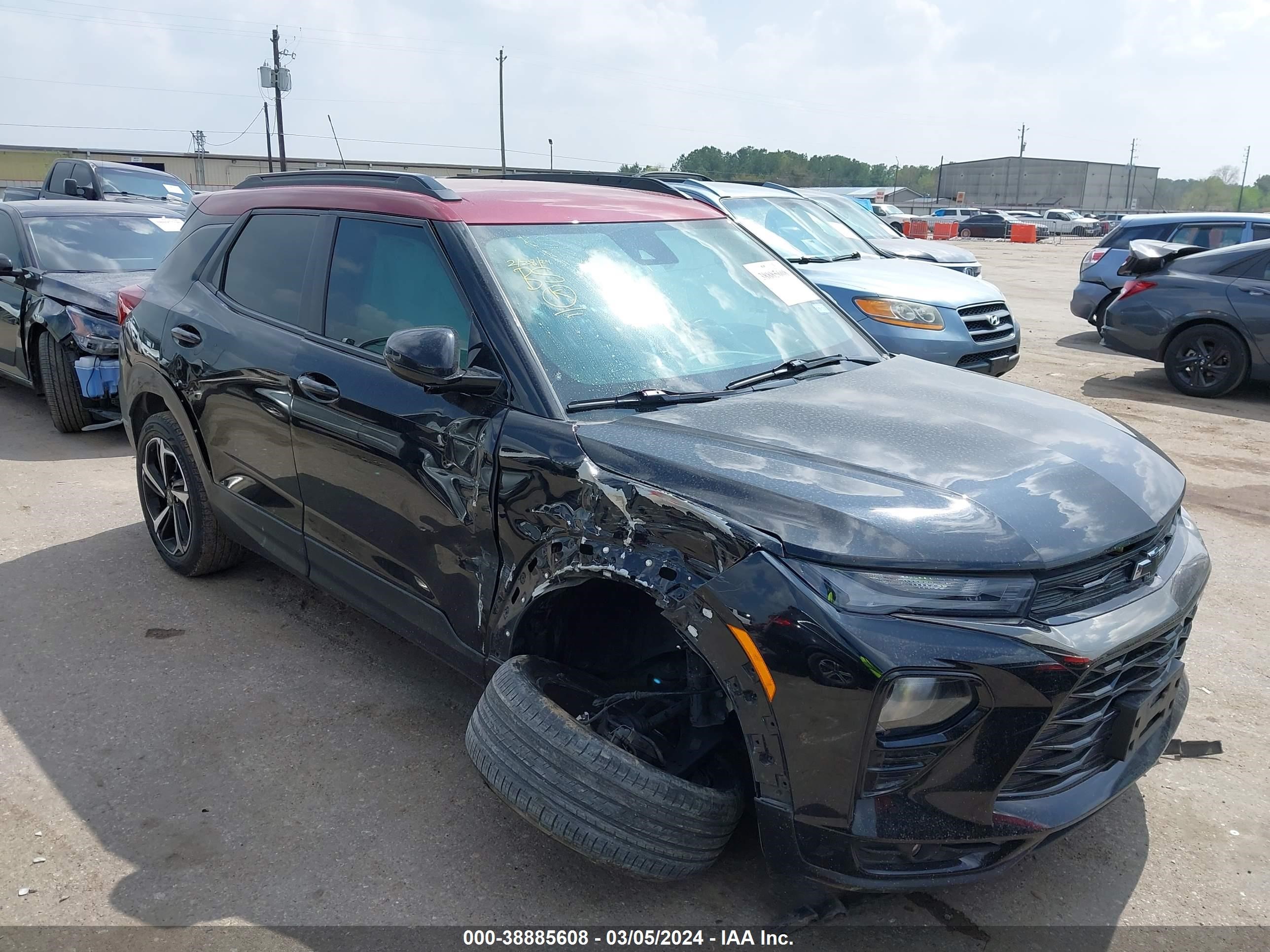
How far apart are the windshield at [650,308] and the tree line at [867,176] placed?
2848 inches

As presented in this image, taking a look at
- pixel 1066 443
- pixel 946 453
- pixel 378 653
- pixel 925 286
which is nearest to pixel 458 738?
pixel 378 653

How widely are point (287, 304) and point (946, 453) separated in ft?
8.11

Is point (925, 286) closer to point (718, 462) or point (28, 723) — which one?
point (718, 462)

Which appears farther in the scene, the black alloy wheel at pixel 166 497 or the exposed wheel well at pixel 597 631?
the black alloy wheel at pixel 166 497

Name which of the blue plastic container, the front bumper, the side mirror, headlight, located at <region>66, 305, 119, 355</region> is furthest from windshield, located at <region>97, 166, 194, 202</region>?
the front bumper

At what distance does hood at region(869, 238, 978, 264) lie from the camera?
36.6 ft

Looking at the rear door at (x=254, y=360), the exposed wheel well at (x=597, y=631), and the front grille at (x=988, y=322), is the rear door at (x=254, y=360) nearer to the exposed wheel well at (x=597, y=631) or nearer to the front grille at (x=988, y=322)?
the exposed wheel well at (x=597, y=631)

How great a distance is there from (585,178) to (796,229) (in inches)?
202

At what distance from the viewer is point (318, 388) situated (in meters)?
3.46

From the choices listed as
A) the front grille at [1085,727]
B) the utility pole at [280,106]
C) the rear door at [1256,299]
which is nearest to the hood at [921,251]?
the rear door at [1256,299]

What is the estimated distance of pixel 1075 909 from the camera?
2686 mm

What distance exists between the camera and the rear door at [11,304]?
25.8 feet

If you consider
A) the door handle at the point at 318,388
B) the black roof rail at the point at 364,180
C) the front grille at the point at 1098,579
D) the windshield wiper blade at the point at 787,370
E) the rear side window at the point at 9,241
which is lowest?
the front grille at the point at 1098,579

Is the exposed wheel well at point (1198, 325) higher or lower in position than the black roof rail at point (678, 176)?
lower
